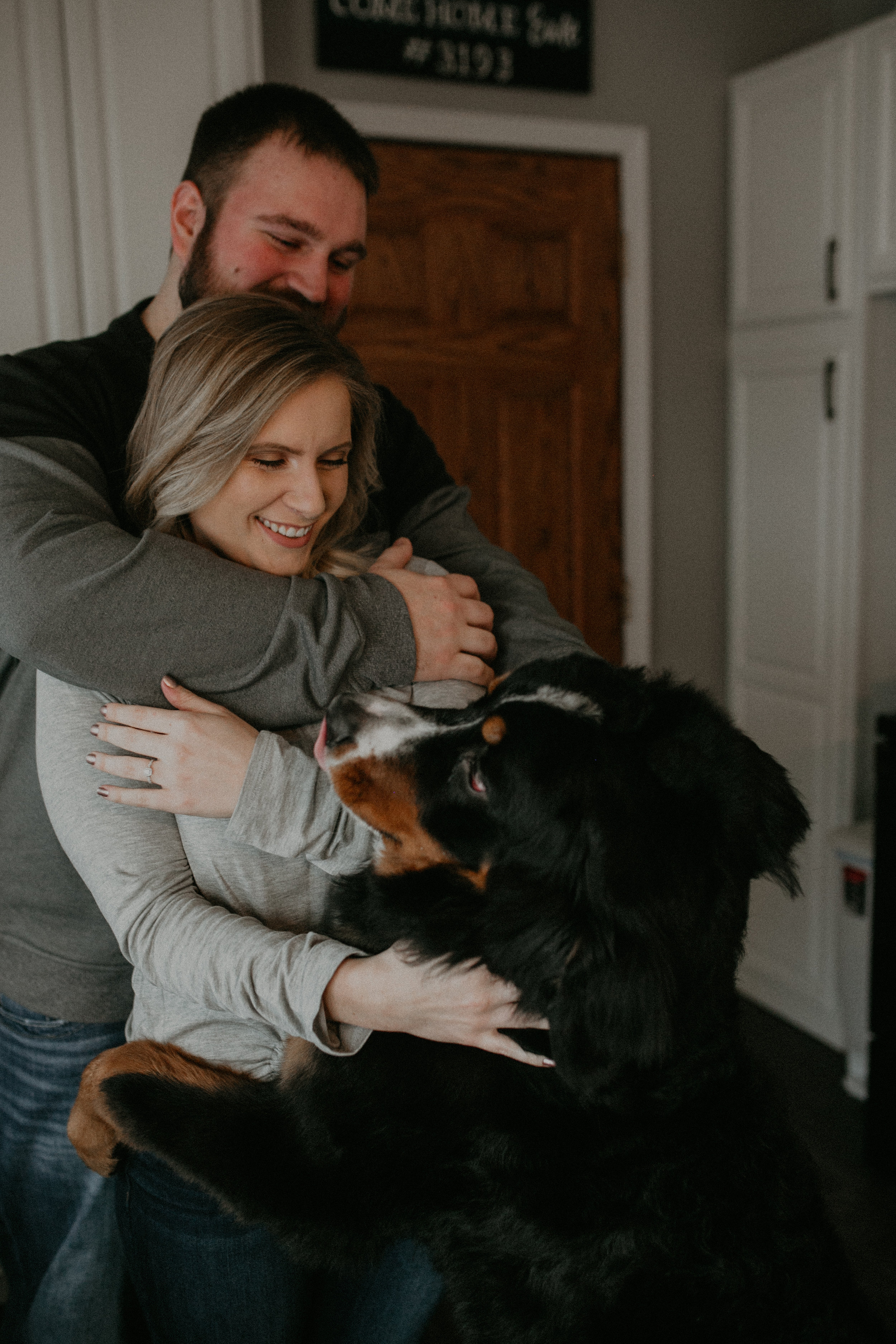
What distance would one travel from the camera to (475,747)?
1.21m

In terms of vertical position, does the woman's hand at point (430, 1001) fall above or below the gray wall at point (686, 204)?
below

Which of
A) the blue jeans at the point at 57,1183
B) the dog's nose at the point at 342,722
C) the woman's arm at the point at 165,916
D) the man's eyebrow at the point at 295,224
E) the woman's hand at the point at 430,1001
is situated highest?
the man's eyebrow at the point at 295,224

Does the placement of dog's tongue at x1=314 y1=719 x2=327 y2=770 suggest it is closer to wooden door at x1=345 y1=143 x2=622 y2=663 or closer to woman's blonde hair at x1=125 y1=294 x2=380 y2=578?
woman's blonde hair at x1=125 y1=294 x2=380 y2=578

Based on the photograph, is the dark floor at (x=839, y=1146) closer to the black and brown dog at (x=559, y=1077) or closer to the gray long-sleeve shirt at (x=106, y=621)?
the black and brown dog at (x=559, y=1077)

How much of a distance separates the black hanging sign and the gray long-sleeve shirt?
1.86 m

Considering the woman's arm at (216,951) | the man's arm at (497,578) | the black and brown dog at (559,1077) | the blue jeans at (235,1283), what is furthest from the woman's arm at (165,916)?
the man's arm at (497,578)

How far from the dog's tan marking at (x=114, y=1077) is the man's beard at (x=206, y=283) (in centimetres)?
98

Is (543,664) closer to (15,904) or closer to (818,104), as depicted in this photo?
(15,904)

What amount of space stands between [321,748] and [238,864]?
160 millimetres

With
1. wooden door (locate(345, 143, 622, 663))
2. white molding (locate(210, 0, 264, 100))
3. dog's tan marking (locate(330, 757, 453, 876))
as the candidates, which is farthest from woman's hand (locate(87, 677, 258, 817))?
wooden door (locate(345, 143, 622, 663))

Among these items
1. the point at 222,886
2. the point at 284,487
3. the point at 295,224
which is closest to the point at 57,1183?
the point at 222,886

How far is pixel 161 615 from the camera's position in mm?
1115

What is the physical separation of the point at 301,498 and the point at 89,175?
1.14m

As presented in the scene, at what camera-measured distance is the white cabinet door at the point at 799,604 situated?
336cm
